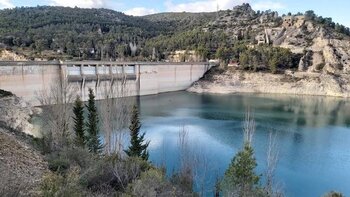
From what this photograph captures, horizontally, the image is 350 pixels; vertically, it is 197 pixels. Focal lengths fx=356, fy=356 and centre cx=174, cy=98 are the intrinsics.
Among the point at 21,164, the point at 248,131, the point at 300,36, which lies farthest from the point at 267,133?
the point at 300,36

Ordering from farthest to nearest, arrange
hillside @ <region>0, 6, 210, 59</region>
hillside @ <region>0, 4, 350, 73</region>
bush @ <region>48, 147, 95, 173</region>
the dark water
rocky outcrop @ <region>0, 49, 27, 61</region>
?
hillside @ <region>0, 6, 210, 59</region>, hillside @ <region>0, 4, 350, 73</region>, rocky outcrop @ <region>0, 49, 27, 61</region>, the dark water, bush @ <region>48, 147, 95, 173</region>

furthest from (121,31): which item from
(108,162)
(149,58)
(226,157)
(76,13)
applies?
(108,162)

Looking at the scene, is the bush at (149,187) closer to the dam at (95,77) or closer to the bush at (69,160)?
the bush at (69,160)

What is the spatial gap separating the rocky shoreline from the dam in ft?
16.1

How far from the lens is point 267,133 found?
37.8m

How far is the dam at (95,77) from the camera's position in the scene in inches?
1855

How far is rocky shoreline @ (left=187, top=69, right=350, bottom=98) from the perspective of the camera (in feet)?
239

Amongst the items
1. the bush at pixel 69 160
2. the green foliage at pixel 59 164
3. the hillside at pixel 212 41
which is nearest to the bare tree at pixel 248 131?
the bush at pixel 69 160

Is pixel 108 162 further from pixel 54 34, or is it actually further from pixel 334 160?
pixel 54 34

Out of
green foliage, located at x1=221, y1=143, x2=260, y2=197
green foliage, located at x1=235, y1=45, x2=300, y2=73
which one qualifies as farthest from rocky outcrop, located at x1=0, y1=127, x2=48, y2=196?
green foliage, located at x1=235, y1=45, x2=300, y2=73

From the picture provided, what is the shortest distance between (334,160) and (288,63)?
55.5 meters

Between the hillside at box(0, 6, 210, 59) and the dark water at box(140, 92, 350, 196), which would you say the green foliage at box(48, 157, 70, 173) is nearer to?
the dark water at box(140, 92, 350, 196)

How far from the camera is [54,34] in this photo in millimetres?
106438

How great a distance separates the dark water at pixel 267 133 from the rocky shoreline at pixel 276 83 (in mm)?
4976
